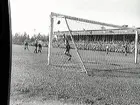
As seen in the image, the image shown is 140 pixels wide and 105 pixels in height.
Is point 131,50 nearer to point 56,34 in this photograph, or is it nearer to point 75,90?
point 56,34

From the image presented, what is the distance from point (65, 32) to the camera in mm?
4688

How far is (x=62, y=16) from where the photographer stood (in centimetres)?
448

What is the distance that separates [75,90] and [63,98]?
1.26 feet

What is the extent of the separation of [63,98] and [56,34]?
318 centimetres

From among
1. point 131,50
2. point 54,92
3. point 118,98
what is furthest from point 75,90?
point 131,50

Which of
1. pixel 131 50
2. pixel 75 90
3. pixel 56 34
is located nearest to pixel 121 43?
pixel 131 50

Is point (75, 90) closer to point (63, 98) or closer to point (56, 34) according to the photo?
point (63, 98)

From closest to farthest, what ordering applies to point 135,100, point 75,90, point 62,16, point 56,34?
point 135,100, point 75,90, point 62,16, point 56,34

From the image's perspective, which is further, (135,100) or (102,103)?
(135,100)

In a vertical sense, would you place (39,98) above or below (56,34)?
below
